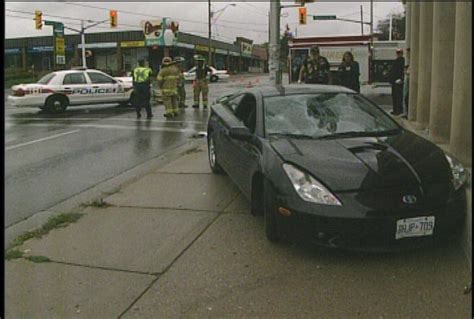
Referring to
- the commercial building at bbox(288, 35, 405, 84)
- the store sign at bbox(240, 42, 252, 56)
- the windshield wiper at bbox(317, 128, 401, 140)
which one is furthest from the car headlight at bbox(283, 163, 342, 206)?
the store sign at bbox(240, 42, 252, 56)

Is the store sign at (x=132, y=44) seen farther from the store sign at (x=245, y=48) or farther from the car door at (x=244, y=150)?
the car door at (x=244, y=150)

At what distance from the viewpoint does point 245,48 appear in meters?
87.0

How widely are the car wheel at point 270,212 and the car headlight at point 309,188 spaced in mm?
227

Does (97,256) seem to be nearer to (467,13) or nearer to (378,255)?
(378,255)

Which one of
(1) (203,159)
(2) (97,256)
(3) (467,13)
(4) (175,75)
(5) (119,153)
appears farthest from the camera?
(4) (175,75)

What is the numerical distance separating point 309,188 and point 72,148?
7725 mm

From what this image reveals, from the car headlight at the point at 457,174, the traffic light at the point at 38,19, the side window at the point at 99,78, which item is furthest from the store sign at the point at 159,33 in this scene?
the car headlight at the point at 457,174

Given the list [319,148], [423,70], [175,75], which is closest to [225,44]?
[175,75]

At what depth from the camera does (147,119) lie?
52.7 feet

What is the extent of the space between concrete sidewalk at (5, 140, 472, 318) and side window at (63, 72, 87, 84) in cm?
1438

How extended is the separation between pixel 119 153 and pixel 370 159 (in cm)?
673

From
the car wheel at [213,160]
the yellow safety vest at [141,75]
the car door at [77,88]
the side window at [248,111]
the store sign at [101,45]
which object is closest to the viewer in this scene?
the side window at [248,111]

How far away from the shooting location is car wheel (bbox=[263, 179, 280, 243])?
4.38 metres

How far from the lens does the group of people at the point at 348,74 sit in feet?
42.5
